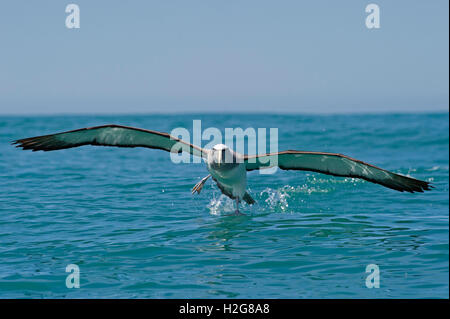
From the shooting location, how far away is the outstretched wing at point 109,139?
1194cm

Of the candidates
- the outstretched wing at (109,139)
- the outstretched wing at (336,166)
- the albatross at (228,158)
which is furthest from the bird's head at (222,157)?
the outstretched wing at (336,166)

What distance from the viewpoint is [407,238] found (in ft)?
35.8

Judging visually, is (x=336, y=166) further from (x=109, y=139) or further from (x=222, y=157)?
(x=109, y=139)

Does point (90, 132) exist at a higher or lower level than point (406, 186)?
higher

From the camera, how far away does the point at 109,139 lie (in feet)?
41.2

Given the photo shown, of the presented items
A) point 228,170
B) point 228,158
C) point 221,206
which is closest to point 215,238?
point 228,170

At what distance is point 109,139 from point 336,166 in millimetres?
5319

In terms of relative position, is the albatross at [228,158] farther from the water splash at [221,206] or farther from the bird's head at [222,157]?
the water splash at [221,206]

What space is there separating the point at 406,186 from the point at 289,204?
11.0ft

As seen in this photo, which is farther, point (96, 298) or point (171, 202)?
point (171, 202)

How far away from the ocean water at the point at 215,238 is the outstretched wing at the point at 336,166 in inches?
37.2
